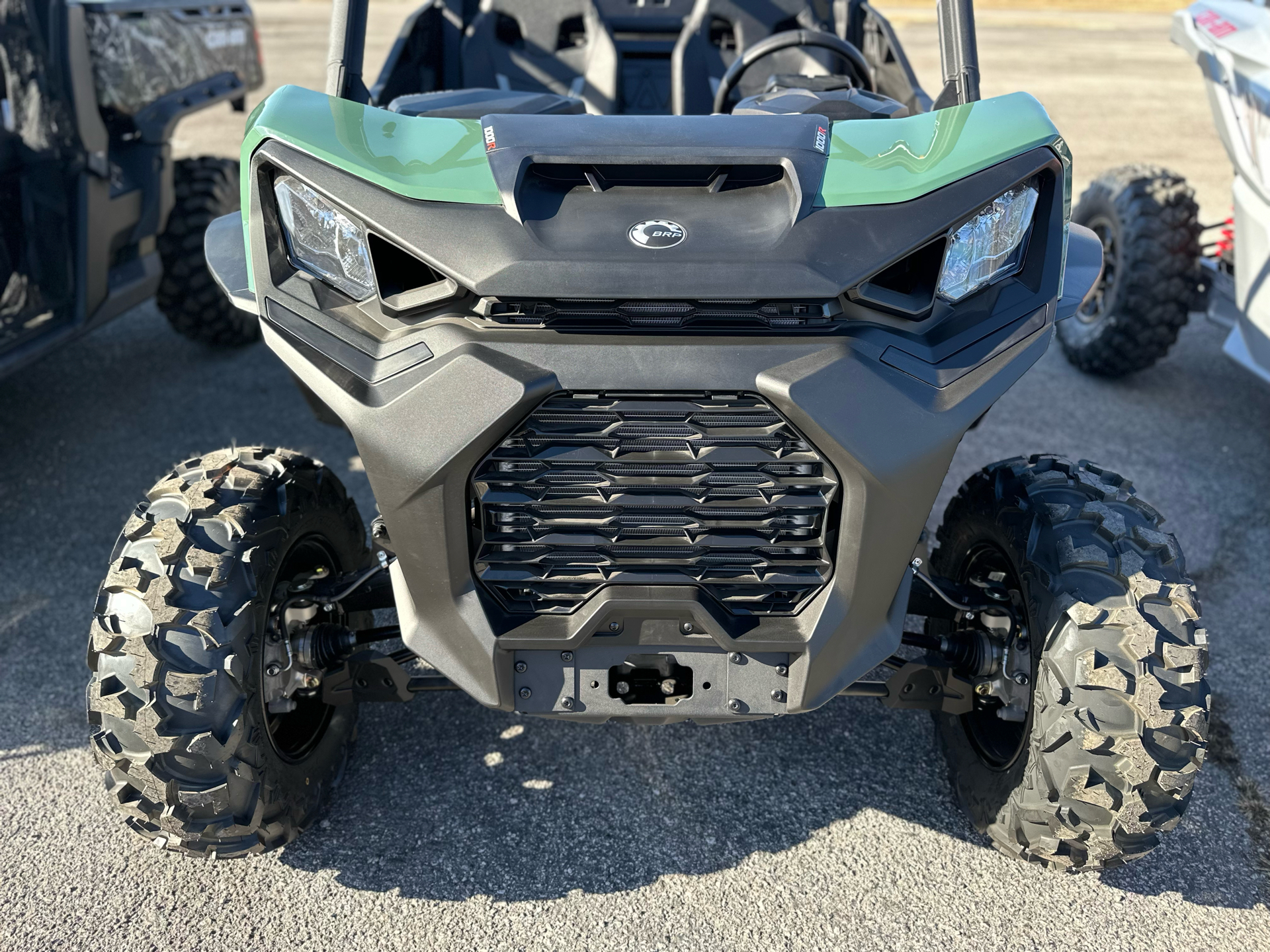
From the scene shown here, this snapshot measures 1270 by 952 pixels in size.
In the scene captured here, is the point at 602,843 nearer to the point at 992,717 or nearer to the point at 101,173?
the point at 992,717

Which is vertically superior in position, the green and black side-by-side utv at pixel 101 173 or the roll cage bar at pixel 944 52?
the roll cage bar at pixel 944 52

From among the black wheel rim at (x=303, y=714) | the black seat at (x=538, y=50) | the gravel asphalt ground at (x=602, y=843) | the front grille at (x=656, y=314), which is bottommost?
the gravel asphalt ground at (x=602, y=843)

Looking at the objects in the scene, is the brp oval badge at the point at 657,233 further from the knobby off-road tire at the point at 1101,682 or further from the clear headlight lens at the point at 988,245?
the knobby off-road tire at the point at 1101,682

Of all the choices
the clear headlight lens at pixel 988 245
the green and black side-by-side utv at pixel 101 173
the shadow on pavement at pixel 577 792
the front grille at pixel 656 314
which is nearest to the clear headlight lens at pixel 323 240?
the front grille at pixel 656 314

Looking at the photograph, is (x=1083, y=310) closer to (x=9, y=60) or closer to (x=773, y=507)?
(x=773, y=507)

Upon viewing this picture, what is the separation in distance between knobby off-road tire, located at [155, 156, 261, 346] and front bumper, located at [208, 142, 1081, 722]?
290 centimetres

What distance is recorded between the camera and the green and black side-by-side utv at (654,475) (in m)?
1.87

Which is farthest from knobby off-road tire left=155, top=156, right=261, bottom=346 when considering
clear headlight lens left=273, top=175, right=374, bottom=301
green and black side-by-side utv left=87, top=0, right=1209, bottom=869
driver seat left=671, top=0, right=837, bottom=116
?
clear headlight lens left=273, top=175, right=374, bottom=301

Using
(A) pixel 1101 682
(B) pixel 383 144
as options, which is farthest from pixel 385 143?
(A) pixel 1101 682

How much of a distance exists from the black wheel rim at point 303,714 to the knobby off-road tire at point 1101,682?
1552 mm

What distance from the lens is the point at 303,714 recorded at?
8.41ft

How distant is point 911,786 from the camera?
8.70ft

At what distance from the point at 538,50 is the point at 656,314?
2.50 meters

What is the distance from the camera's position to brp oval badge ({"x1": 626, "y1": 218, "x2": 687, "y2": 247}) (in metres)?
1.89
